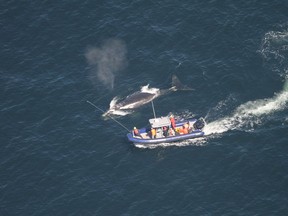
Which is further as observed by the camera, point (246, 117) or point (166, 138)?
point (246, 117)

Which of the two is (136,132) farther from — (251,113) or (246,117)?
(251,113)

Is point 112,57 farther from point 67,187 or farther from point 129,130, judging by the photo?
point 67,187

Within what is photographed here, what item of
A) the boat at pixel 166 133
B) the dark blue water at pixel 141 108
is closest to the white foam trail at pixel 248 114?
the dark blue water at pixel 141 108

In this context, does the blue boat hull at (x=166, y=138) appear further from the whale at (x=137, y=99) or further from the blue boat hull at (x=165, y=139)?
the whale at (x=137, y=99)

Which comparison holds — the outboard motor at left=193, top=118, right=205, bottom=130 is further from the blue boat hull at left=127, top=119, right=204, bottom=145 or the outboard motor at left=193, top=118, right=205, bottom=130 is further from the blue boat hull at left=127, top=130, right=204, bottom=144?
the blue boat hull at left=127, top=130, right=204, bottom=144

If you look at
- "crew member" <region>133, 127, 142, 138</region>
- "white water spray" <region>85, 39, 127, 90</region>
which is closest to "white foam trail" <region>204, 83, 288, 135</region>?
"crew member" <region>133, 127, 142, 138</region>

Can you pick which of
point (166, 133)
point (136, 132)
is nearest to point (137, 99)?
point (136, 132)
